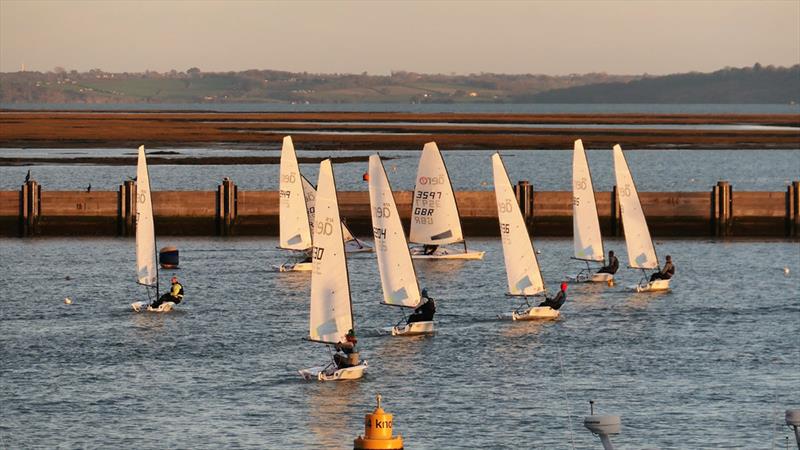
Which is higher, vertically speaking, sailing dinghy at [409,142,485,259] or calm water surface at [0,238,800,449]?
sailing dinghy at [409,142,485,259]

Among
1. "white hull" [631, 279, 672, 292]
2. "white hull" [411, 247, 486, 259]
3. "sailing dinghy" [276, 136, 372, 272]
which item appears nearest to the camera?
"white hull" [631, 279, 672, 292]

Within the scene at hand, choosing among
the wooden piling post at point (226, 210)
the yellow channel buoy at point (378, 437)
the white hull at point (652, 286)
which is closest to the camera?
the yellow channel buoy at point (378, 437)

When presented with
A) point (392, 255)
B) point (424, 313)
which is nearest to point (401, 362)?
point (424, 313)

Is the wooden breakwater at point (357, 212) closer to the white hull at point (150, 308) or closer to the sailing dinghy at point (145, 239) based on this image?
the sailing dinghy at point (145, 239)

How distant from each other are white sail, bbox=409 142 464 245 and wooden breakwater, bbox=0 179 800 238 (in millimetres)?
7532

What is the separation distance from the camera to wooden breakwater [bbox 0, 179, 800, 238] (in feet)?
316

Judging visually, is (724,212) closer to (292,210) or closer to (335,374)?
(292,210)

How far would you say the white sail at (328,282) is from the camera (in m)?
53.3

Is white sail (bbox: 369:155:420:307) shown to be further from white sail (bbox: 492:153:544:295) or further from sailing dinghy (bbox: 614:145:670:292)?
sailing dinghy (bbox: 614:145:670:292)

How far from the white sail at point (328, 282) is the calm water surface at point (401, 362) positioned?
1.91m

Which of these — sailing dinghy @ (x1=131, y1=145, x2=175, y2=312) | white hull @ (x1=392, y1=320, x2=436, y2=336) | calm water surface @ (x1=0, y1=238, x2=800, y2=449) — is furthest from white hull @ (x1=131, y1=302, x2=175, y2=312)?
white hull @ (x1=392, y1=320, x2=436, y2=336)

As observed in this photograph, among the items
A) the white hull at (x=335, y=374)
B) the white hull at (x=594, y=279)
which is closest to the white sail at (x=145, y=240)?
the white hull at (x=335, y=374)

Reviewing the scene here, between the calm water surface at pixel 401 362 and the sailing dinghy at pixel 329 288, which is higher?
the sailing dinghy at pixel 329 288

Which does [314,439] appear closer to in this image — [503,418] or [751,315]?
[503,418]
